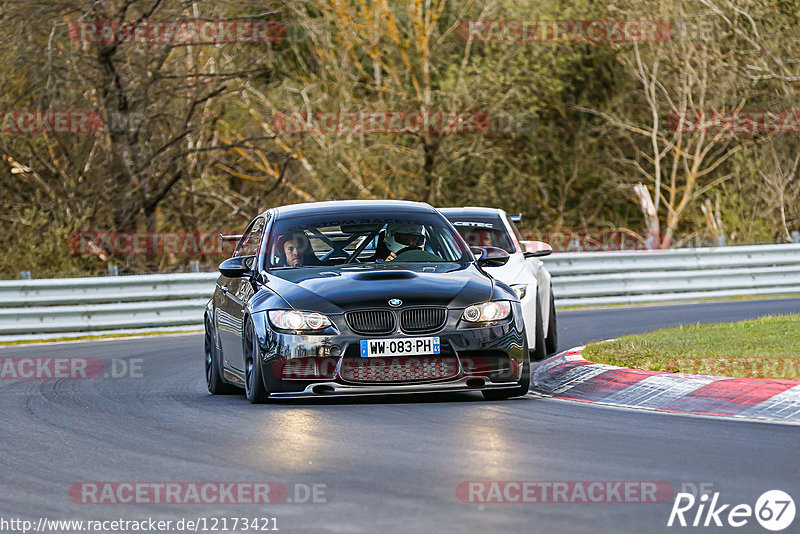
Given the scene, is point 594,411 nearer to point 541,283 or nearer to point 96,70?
point 541,283

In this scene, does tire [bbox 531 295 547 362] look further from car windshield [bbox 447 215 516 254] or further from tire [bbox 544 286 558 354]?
car windshield [bbox 447 215 516 254]

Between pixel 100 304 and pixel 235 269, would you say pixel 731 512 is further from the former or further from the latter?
pixel 100 304

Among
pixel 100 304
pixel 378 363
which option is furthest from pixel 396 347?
pixel 100 304

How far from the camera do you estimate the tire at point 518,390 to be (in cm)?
1065

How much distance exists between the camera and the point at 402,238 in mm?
11688

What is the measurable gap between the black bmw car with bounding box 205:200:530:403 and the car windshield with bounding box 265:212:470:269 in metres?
0.01

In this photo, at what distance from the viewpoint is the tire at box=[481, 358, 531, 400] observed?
34.9 feet

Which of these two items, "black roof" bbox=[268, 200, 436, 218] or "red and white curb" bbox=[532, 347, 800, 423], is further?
"black roof" bbox=[268, 200, 436, 218]

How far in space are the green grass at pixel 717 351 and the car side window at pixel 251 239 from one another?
295 centimetres

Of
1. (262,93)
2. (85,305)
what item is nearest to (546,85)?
(262,93)
